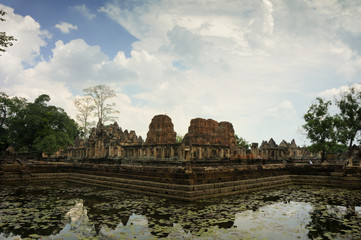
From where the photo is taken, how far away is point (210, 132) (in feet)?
108

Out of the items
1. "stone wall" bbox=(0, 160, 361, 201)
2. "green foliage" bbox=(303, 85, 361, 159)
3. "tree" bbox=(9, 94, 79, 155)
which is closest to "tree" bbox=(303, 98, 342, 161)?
"green foliage" bbox=(303, 85, 361, 159)

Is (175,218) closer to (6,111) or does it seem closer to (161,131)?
(161,131)

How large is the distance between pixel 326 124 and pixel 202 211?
27014 mm

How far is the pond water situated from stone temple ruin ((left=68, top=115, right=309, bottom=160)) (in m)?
11.5

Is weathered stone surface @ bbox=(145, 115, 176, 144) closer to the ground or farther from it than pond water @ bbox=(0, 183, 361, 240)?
farther from it

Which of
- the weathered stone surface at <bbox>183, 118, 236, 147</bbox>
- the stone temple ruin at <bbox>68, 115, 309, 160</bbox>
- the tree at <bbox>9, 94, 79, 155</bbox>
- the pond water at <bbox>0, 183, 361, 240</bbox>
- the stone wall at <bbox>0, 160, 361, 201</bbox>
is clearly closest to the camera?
the pond water at <bbox>0, 183, 361, 240</bbox>

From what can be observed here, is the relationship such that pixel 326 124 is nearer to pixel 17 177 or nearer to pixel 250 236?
pixel 250 236

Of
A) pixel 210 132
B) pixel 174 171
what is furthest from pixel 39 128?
pixel 174 171

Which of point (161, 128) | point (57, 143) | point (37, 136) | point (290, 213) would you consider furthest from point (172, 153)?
point (37, 136)

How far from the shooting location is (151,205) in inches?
356

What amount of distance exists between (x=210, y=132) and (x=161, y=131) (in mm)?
7504

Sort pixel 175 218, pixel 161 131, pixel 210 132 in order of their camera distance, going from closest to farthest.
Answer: pixel 175 218, pixel 161 131, pixel 210 132

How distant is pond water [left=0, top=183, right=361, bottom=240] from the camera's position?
5941 millimetres

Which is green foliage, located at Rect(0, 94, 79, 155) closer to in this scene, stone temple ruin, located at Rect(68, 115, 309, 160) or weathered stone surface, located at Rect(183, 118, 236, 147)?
stone temple ruin, located at Rect(68, 115, 309, 160)
